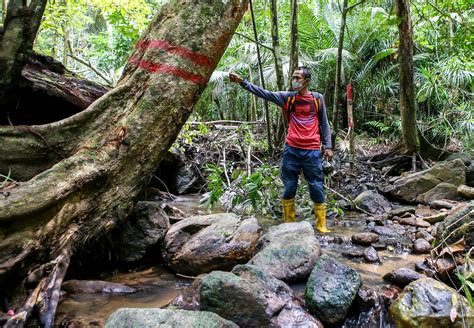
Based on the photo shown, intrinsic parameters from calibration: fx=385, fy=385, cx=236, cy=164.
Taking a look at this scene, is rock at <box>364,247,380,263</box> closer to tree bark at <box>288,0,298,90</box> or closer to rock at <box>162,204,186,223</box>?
rock at <box>162,204,186,223</box>

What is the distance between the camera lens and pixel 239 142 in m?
7.50

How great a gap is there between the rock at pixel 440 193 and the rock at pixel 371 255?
280cm

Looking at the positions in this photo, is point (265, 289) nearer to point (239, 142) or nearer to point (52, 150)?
point (52, 150)

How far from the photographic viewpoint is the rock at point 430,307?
2.52 metres

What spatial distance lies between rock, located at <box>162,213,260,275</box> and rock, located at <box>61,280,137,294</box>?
57 cm

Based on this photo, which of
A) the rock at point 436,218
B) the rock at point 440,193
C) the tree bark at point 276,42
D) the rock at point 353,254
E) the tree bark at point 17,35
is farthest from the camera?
the tree bark at point 276,42

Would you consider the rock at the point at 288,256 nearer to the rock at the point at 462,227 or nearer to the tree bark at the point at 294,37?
the rock at the point at 462,227

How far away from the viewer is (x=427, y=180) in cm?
633

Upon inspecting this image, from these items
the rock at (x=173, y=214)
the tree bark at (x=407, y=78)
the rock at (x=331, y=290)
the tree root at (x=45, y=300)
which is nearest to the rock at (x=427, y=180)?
the tree bark at (x=407, y=78)

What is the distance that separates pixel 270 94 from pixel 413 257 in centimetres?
233

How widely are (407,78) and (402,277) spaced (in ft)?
18.6

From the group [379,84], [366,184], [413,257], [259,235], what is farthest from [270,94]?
[379,84]

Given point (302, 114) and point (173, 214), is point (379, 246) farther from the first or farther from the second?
point (173, 214)

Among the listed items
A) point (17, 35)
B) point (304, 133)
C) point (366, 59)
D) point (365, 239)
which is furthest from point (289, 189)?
point (366, 59)
